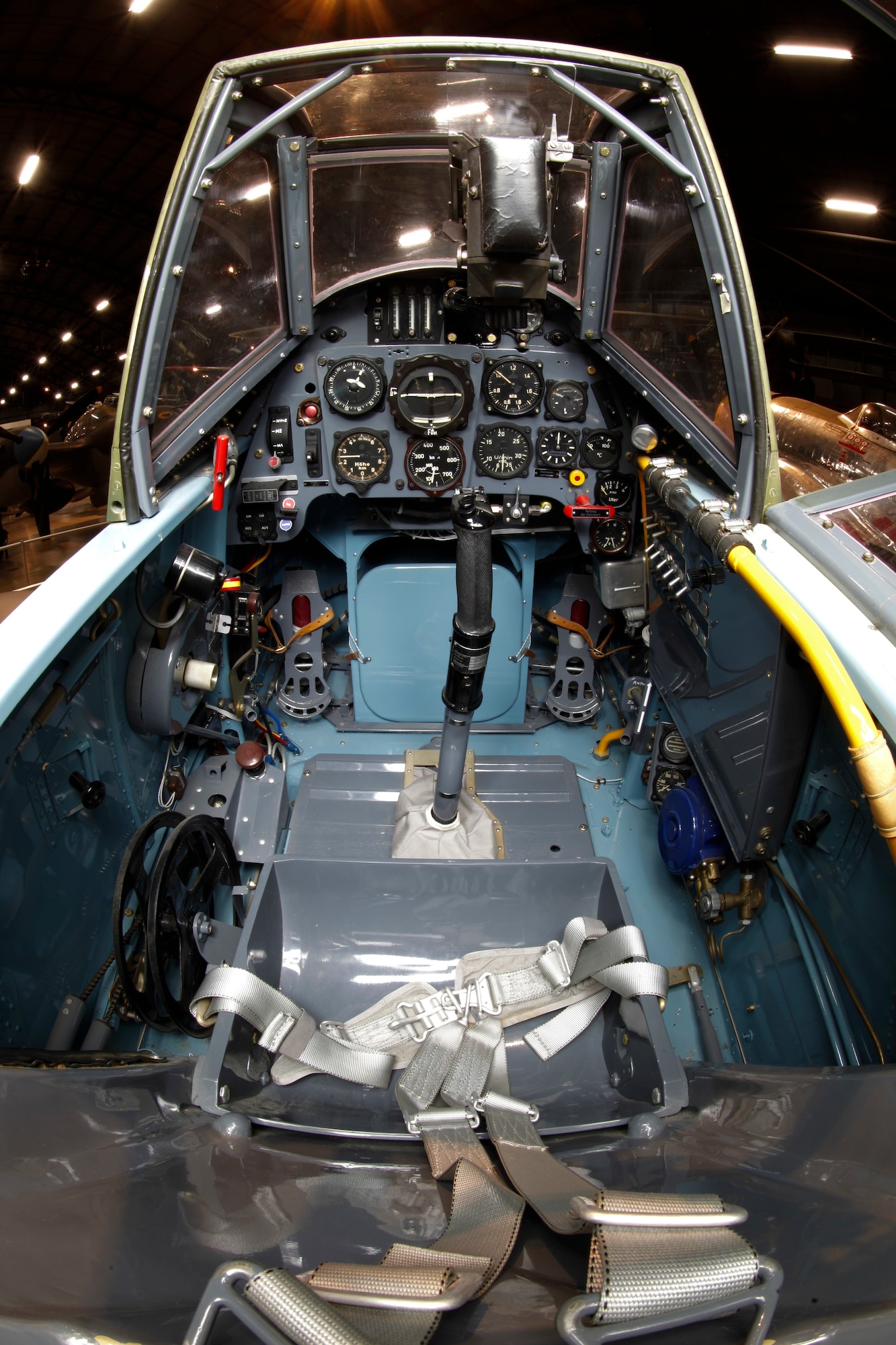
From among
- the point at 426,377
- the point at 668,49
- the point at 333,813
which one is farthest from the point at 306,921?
the point at 668,49

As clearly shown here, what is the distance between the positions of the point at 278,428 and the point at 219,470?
0.65 meters

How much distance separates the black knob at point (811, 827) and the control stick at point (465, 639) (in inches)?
36.6

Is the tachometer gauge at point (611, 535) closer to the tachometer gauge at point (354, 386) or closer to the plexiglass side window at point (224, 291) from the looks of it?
the tachometer gauge at point (354, 386)

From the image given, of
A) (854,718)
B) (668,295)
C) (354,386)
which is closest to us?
(854,718)

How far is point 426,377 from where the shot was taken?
288 cm

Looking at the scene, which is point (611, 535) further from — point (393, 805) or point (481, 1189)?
point (481, 1189)

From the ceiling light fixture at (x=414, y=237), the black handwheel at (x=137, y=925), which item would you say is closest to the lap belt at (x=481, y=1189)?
the black handwheel at (x=137, y=925)

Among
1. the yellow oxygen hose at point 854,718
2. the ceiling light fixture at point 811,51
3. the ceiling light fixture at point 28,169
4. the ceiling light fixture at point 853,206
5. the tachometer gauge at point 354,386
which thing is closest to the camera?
the yellow oxygen hose at point 854,718

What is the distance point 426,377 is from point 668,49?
7.60m

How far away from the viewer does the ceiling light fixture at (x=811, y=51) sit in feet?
22.8

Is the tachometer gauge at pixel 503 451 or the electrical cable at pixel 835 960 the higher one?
the tachometer gauge at pixel 503 451

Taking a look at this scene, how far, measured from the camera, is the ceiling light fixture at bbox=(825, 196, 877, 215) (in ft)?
28.0

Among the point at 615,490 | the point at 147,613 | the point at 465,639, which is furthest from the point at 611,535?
the point at 147,613

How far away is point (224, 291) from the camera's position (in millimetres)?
2246
